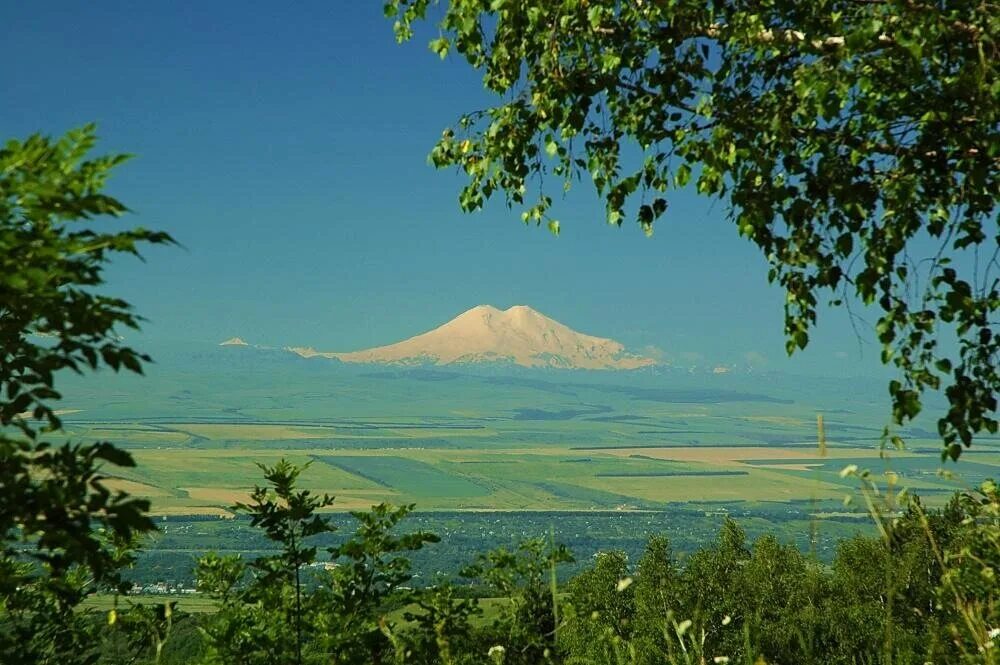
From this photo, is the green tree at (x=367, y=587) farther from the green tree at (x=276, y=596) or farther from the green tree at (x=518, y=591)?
the green tree at (x=518, y=591)

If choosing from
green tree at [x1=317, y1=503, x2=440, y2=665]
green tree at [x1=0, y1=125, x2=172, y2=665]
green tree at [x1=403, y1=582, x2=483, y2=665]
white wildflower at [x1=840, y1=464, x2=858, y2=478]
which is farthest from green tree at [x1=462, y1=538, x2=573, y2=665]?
green tree at [x1=0, y1=125, x2=172, y2=665]

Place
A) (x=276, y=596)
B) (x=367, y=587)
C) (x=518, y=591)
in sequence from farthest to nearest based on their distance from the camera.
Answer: (x=518, y=591)
(x=367, y=587)
(x=276, y=596)

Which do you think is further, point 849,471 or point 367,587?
point 367,587

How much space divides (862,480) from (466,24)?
648 cm

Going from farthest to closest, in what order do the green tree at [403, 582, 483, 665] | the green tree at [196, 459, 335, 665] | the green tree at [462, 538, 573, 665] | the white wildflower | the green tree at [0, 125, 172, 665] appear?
1. the green tree at [462, 538, 573, 665]
2. the green tree at [403, 582, 483, 665]
3. the green tree at [196, 459, 335, 665]
4. the white wildflower
5. the green tree at [0, 125, 172, 665]

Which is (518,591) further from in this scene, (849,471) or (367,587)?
(849,471)

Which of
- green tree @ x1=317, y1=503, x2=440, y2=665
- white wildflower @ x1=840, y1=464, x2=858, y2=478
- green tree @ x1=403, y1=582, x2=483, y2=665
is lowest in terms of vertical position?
green tree @ x1=403, y1=582, x2=483, y2=665

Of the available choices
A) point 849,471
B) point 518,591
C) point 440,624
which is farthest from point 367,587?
point 849,471

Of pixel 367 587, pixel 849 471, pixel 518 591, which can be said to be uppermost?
pixel 849 471

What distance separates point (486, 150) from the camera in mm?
10172

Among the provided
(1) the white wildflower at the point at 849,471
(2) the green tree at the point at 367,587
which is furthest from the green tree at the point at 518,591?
(1) the white wildflower at the point at 849,471

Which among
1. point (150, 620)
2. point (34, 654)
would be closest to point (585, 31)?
point (150, 620)

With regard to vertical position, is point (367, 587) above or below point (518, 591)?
above

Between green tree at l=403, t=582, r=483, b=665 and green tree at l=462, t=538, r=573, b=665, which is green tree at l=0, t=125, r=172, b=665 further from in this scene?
green tree at l=462, t=538, r=573, b=665
